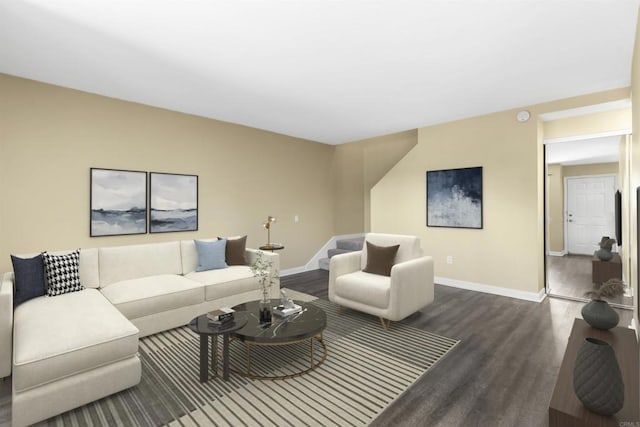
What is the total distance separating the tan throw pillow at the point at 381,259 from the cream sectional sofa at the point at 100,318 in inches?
55.4

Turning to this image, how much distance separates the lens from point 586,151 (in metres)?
6.09

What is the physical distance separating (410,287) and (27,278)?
137 inches

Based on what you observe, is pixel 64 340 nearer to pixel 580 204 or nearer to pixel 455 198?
pixel 455 198

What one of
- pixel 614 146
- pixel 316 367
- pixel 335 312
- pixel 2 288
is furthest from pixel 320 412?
pixel 614 146

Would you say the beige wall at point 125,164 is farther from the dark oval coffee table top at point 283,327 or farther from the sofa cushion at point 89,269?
the dark oval coffee table top at point 283,327

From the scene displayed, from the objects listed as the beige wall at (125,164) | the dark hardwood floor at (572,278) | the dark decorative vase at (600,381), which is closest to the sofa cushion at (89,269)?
the beige wall at (125,164)

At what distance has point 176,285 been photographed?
10.8 feet

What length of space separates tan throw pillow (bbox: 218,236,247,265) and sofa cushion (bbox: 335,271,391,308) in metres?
1.37

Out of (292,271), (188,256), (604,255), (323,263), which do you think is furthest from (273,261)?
(604,255)

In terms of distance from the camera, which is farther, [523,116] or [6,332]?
[523,116]

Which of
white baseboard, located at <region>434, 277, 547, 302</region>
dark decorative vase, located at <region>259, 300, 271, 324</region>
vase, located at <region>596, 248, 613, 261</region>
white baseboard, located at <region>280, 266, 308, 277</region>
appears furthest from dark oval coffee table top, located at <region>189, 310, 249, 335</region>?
vase, located at <region>596, 248, 613, 261</region>

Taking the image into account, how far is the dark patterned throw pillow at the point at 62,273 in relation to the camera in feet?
9.35

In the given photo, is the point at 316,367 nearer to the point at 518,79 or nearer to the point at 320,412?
the point at 320,412

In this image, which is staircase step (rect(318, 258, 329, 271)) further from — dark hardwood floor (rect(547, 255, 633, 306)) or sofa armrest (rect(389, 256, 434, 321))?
dark hardwood floor (rect(547, 255, 633, 306))
